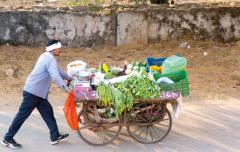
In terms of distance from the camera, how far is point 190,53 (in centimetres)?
1141

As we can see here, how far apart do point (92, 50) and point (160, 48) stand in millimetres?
1515

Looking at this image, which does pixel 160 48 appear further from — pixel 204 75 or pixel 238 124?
pixel 238 124

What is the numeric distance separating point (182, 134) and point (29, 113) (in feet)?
7.41

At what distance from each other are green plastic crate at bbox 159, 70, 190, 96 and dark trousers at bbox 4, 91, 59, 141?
5.21 ft

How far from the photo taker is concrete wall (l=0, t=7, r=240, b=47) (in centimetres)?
1137

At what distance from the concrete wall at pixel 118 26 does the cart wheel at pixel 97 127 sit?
4.49 meters

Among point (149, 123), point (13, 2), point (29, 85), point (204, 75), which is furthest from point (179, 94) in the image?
point (13, 2)

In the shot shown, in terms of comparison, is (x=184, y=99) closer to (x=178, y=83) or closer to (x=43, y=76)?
(x=178, y=83)

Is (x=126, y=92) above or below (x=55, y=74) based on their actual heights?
below

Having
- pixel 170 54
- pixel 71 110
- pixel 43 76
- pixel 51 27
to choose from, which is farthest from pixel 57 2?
pixel 71 110

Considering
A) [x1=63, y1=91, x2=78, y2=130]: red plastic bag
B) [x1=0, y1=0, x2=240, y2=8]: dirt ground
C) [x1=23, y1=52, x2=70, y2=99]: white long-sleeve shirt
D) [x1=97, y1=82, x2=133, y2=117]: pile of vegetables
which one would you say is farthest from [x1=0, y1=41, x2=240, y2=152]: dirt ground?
[x1=0, y1=0, x2=240, y2=8]: dirt ground

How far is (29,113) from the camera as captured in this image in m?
7.01

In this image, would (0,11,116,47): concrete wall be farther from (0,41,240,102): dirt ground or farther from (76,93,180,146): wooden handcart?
(76,93,180,146): wooden handcart

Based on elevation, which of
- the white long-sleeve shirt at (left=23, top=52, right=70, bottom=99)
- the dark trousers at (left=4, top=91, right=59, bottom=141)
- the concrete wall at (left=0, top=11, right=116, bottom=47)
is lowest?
the dark trousers at (left=4, top=91, right=59, bottom=141)
